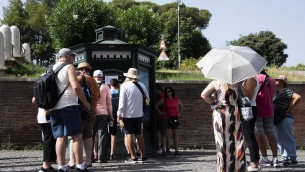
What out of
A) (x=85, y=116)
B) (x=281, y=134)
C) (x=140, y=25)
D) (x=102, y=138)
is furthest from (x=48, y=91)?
(x=140, y=25)

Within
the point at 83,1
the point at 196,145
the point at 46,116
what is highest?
the point at 83,1

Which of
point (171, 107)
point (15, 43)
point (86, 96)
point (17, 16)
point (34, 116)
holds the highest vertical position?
point (17, 16)

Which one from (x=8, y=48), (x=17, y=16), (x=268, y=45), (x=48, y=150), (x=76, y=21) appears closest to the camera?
(x=48, y=150)

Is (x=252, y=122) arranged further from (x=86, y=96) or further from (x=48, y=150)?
(x=48, y=150)

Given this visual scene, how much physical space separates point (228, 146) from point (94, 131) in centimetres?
434

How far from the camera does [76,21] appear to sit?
112 feet

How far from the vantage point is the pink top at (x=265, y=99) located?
33.2ft

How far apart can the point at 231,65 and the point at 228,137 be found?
3.26 feet

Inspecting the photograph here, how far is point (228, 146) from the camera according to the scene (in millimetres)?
7559

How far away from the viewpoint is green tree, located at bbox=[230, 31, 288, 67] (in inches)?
2970

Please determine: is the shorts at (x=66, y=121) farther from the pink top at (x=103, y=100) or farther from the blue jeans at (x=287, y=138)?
the blue jeans at (x=287, y=138)

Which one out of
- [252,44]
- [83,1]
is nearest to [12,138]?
[83,1]

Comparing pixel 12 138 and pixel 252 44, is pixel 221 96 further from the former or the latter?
pixel 252 44

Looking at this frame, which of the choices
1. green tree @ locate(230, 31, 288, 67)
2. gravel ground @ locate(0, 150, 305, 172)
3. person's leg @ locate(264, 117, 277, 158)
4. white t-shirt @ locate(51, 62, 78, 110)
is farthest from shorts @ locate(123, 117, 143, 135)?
green tree @ locate(230, 31, 288, 67)
